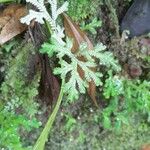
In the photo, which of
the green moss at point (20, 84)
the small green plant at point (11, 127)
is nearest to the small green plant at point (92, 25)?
the green moss at point (20, 84)

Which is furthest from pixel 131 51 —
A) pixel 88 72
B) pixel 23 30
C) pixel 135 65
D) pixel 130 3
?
pixel 23 30

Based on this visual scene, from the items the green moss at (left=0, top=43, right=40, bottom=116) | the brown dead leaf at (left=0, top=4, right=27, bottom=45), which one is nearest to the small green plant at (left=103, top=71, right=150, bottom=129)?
the green moss at (left=0, top=43, right=40, bottom=116)

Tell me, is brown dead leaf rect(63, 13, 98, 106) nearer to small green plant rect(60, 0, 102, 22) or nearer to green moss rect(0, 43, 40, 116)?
small green plant rect(60, 0, 102, 22)

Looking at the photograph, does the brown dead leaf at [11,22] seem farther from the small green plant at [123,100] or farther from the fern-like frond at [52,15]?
the small green plant at [123,100]

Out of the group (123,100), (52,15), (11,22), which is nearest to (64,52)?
(52,15)

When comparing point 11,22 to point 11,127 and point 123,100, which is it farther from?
point 123,100
